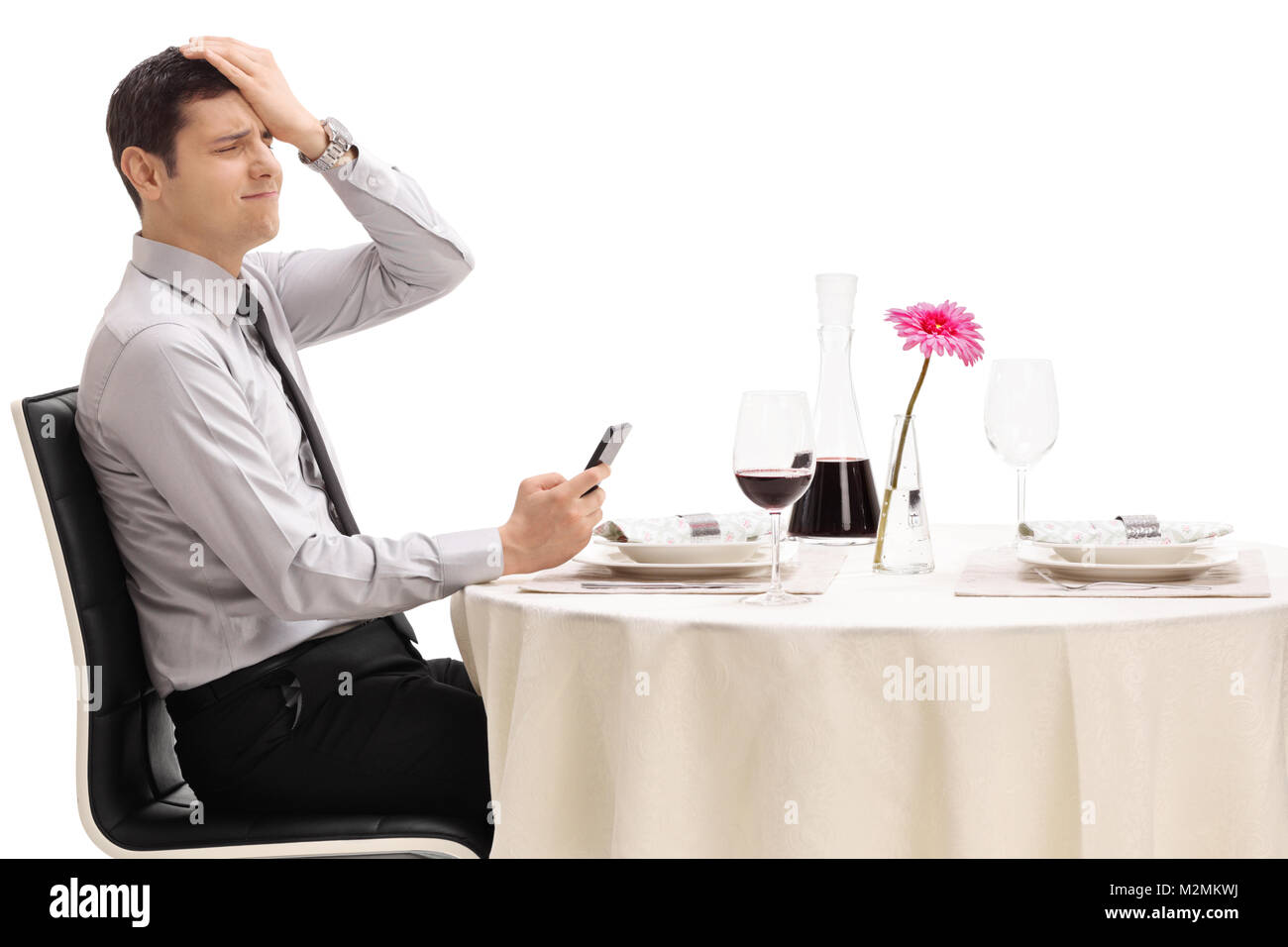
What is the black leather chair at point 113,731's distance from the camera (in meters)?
2.36

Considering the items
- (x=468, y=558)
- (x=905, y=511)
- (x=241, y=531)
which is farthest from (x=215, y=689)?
(x=905, y=511)

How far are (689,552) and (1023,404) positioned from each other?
725 mm

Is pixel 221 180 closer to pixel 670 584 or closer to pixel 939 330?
pixel 670 584

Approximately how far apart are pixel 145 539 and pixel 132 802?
0.48m

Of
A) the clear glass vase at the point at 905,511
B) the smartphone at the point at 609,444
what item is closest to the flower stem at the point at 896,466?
the clear glass vase at the point at 905,511

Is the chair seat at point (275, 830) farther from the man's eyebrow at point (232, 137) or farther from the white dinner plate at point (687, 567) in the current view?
the man's eyebrow at point (232, 137)

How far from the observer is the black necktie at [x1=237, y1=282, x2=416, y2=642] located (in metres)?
2.71

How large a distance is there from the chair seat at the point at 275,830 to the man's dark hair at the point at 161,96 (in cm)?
117

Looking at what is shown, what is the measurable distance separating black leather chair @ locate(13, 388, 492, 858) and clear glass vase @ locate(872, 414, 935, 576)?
0.89m

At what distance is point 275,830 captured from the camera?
2383 mm

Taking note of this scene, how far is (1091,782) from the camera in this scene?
204cm

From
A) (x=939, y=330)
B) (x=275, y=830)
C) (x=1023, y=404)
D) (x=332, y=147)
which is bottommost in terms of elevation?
(x=275, y=830)

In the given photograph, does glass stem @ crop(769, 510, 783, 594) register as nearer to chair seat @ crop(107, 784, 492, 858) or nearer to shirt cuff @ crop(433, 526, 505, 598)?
shirt cuff @ crop(433, 526, 505, 598)

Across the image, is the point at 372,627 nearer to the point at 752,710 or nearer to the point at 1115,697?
the point at 752,710
